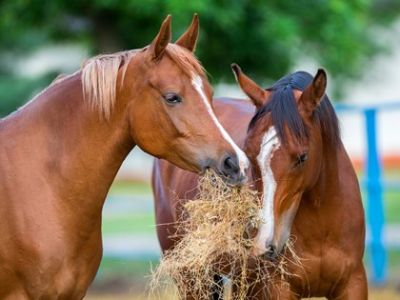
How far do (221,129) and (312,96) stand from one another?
78 cm

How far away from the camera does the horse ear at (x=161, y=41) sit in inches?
188

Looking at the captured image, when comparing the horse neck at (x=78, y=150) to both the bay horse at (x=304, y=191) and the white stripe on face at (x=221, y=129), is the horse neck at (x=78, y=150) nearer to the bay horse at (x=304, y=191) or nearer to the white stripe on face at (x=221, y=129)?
the white stripe on face at (x=221, y=129)

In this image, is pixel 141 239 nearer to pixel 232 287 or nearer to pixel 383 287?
pixel 383 287

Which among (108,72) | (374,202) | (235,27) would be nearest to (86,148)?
(108,72)

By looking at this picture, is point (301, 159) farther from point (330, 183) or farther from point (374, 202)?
point (374, 202)

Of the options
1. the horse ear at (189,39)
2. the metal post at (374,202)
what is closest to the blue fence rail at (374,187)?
the metal post at (374,202)

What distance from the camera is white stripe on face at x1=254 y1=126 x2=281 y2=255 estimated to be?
497 centimetres

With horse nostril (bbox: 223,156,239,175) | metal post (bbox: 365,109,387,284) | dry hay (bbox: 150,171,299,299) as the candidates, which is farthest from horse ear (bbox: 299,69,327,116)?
metal post (bbox: 365,109,387,284)

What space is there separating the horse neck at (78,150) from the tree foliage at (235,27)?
6.00 m

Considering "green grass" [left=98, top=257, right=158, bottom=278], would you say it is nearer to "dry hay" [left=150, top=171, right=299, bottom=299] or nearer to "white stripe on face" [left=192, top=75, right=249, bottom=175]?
"dry hay" [left=150, top=171, right=299, bottom=299]

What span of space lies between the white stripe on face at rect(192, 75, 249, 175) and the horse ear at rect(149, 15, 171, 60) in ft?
0.71

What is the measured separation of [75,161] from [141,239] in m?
9.88

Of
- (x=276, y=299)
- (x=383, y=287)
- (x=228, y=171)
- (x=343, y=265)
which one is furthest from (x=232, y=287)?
(x=383, y=287)

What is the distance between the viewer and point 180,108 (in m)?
4.77
